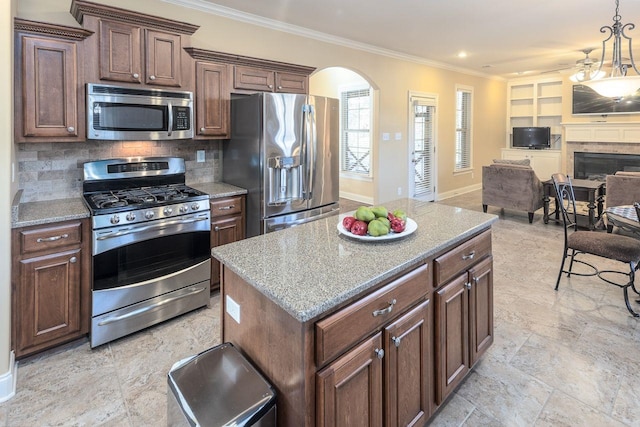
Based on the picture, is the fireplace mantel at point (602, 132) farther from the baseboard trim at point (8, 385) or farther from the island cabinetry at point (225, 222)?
the baseboard trim at point (8, 385)

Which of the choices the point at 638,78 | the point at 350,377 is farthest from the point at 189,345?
the point at 638,78

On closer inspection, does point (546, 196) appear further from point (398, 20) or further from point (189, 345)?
point (189, 345)

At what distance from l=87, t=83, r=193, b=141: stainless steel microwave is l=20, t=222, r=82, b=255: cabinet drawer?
0.73m

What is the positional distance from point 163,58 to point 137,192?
1128mm

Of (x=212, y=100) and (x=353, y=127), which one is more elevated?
(x=353, y=127)

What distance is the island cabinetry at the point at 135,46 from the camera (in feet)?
8.78

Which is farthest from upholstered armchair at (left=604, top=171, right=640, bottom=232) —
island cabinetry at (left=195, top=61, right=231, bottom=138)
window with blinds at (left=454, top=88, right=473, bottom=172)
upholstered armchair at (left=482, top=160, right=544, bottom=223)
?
island cabinetry at (left=195, top=61, right=231, bottom=138)

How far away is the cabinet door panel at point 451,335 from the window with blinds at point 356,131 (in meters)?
5.44

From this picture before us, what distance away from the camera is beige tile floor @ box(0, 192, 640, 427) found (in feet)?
6.23

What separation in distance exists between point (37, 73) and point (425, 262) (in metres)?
2.74

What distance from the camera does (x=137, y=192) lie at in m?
3.04

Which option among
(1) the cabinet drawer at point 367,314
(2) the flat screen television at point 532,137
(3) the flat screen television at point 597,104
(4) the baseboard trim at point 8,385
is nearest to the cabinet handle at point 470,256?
(1) the cabinet drawer at point 367,314

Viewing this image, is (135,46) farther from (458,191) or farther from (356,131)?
(458,191)

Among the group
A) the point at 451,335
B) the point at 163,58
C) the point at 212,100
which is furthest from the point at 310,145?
the point at 451,335
